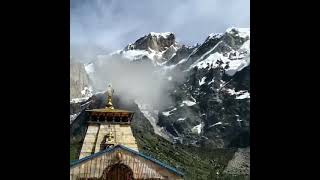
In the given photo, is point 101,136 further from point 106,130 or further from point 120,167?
point 120,167

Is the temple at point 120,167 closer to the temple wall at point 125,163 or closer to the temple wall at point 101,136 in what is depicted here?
the temple wall at point 125,163

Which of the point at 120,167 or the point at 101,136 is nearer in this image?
the point at 120,167

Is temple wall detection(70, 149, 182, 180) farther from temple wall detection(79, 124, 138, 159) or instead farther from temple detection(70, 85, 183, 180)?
temple wall detection(79, 124, 138, 159)

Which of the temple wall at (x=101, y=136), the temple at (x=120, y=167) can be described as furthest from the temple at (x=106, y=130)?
the temple at (x=120, y=167)

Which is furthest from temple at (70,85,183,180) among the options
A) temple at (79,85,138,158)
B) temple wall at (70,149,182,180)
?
temple at (79,85,138,158)

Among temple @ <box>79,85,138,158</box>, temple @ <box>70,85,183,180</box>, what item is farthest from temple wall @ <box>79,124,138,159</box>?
temple @ <box>70,85,183,180</box>

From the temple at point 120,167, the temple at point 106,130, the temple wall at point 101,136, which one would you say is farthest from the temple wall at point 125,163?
the temple wall at point 101,136

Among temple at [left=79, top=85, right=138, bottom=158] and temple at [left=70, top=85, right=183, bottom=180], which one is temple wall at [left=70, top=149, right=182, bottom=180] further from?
temple at [left=79, top=85, right=138, bottom=158]

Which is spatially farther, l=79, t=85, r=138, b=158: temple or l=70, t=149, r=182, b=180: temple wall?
l=79, t=85, r=138, b=158: temple

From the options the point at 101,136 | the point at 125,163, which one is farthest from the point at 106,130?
the point at 125,163

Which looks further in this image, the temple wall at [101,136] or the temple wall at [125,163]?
the temple wall at [101,136]
